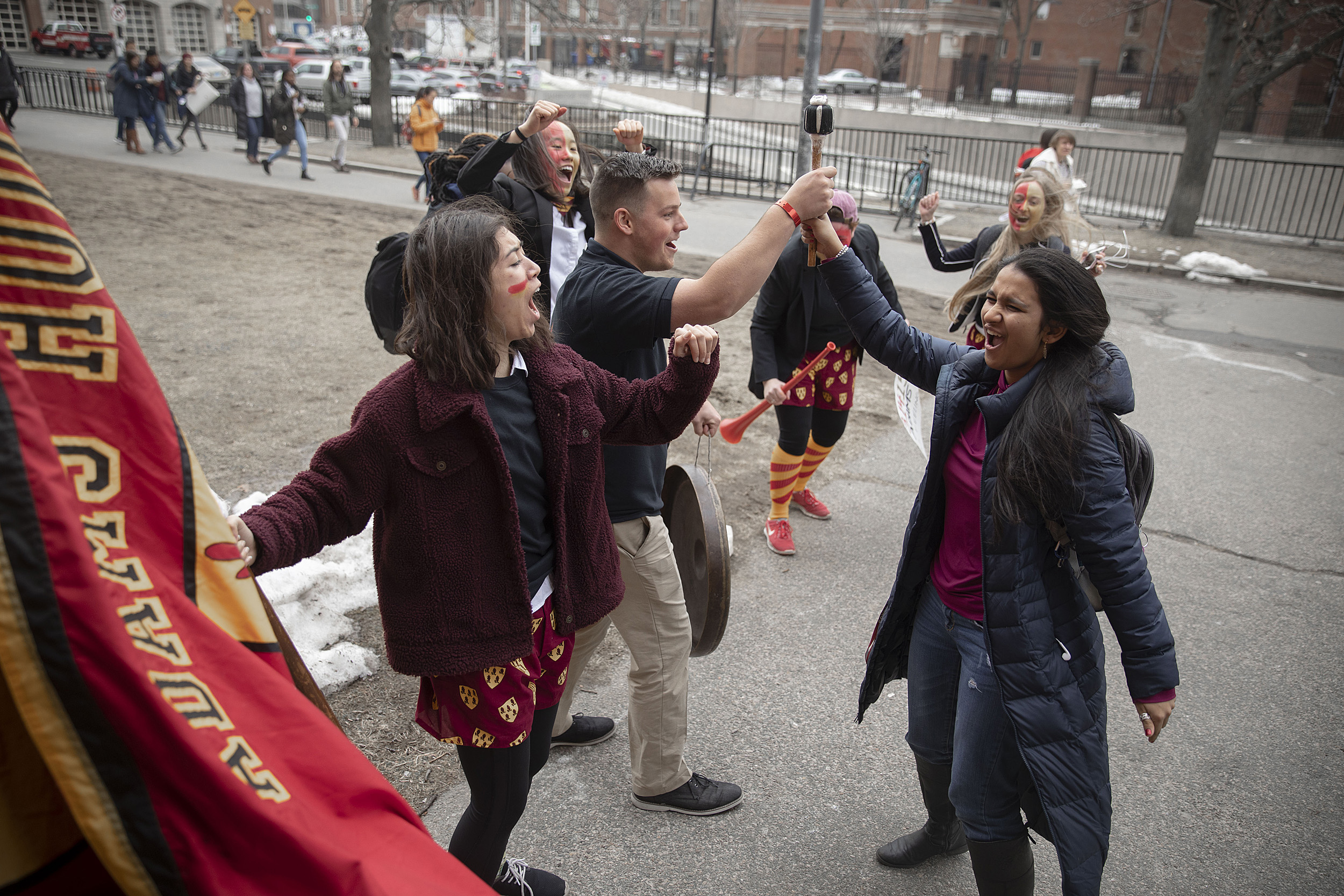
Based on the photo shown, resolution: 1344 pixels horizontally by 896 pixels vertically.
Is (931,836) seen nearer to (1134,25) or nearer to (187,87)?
(187,87)

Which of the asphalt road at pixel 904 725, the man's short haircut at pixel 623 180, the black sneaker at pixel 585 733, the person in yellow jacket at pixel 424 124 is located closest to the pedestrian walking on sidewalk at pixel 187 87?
the person in yellow jacket at pixel 424 124

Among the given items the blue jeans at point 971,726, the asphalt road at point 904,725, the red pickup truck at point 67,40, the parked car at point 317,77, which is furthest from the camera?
the red pickup truck at point 67,40

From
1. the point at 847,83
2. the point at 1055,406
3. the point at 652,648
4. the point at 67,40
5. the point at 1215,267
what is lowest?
the point at 1215,267

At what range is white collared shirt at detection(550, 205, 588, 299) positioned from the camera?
3.83 metres

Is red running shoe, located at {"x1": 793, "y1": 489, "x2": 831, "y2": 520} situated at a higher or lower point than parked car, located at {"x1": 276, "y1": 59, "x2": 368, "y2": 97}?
lower

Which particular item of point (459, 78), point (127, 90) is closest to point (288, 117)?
point (127, 90)

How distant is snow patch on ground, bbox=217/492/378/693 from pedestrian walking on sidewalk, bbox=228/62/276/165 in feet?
46.6

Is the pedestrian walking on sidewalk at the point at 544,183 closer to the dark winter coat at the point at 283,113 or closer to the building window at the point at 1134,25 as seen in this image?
the dark winter coat at the point at 283,113

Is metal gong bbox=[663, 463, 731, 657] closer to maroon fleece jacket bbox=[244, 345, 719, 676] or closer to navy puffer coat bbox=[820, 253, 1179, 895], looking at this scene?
maroon fleece jacket bbox=[244, 345, 719, 676]

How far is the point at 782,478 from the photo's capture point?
4.93 metres

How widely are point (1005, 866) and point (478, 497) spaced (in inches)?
65.0

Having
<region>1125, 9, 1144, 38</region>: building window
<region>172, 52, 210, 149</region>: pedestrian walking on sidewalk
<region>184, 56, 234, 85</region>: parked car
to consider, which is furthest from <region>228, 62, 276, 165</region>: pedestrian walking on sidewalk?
<region>1125, 9, 1144, 38</region>: building window

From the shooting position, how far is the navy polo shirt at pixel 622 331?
100 inches

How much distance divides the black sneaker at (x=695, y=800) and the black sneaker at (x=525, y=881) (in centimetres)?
46
